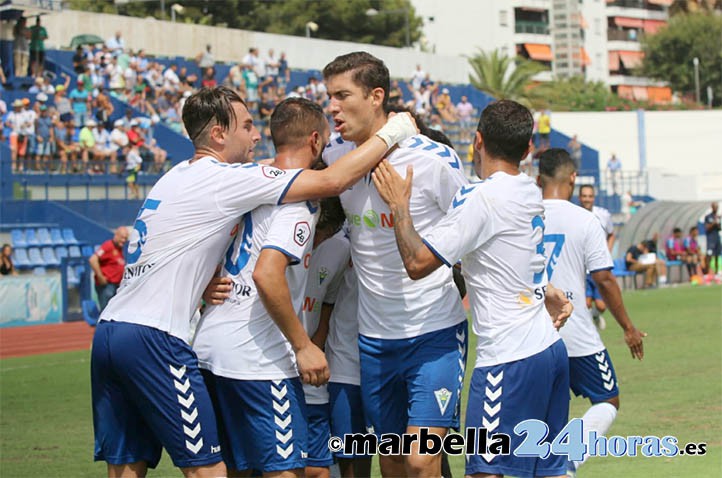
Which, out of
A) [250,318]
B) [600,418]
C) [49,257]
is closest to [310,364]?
[250,318]

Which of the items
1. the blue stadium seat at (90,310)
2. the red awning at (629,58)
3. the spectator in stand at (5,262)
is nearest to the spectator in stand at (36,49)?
the spectator in stand at (5,262)

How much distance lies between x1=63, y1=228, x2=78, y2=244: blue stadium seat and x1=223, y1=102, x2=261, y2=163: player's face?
65.7 feet

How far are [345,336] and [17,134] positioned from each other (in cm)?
2237

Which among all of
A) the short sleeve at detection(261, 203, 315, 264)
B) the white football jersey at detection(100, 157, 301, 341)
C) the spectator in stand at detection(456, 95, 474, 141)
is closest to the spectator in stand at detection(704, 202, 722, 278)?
the spectator in stand at detection(456, 95, 474, 141)

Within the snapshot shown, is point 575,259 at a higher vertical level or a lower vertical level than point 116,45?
lower

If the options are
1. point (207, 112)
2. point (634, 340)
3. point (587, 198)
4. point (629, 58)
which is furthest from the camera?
point (629, 58)

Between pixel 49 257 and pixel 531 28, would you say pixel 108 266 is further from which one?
pixel 531 28

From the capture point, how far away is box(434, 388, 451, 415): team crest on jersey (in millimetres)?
5965

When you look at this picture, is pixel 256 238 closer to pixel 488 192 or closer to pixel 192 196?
pixel 192 196

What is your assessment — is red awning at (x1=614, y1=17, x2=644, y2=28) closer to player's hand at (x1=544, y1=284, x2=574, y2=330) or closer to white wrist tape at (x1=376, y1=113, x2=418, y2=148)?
player's hand at (x1=544, y1=284, x2=574, y2=330)

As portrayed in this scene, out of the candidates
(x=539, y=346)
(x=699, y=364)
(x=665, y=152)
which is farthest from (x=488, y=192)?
(x=665, y=152)

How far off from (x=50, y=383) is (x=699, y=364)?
28.3 feet

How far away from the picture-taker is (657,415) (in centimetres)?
1077

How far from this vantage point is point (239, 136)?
5844 millimetres
